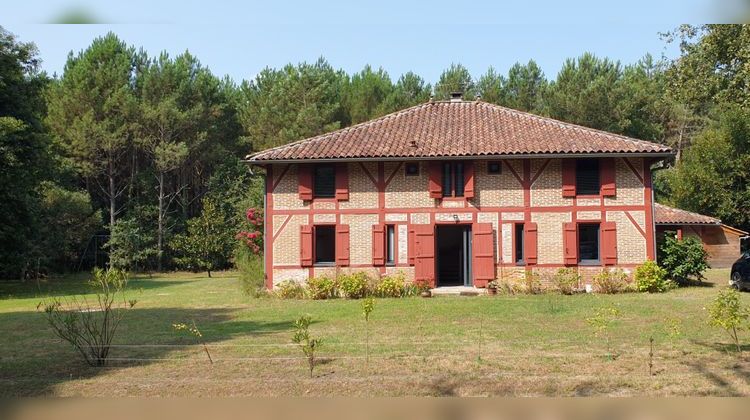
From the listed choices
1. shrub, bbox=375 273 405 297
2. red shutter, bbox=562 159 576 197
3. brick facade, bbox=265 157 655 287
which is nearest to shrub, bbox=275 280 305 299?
brick facade, bbox=265 157 655 287

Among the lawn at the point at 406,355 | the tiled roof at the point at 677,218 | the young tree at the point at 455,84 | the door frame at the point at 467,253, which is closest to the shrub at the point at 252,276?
the lawn at the point at 406,355

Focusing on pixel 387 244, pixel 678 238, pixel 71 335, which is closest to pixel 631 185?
pixel 678 238

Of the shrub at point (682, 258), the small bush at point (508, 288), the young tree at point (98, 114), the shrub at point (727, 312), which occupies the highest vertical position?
the young tree at point (98, 114)

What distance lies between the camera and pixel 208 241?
35.2 m

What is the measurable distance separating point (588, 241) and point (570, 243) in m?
0.97

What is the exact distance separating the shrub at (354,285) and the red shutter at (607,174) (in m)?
8.20

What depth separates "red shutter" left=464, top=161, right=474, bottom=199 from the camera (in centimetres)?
2008

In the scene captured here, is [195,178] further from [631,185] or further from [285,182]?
[631,185]

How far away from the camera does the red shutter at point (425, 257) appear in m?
19.9

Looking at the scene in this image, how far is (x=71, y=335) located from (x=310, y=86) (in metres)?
34.3

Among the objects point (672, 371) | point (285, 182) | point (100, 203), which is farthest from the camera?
point (100, 203)

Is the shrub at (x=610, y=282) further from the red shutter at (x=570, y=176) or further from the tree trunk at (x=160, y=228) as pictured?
the tree trunk at (x=160, y=228)

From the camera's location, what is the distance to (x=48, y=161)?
26750 mm

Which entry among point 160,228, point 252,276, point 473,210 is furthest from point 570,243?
point 160,228
